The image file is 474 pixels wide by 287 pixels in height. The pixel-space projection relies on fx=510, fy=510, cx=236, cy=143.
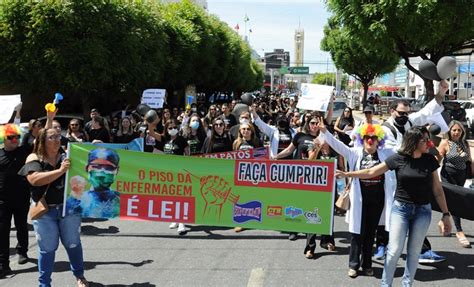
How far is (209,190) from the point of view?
6000mm

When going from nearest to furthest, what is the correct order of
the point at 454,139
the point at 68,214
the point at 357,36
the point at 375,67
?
1. the point at 68,214
2. the point at 454,139
3. the point at 357,36
4. the point at 375,67

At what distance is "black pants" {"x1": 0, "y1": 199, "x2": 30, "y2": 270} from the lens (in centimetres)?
579

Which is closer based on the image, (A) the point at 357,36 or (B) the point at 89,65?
(B) the point at 89,65

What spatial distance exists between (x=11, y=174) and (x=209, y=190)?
2285mm

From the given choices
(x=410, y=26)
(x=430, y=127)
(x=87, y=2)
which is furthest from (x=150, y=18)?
(x=430, y=127)

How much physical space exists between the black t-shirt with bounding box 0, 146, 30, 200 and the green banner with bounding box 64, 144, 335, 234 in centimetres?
90

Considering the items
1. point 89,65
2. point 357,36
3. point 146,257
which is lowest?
point 146,257

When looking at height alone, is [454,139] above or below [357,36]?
below

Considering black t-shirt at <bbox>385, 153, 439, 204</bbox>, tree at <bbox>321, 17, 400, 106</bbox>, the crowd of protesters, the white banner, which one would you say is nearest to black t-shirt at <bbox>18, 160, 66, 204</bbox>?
the crowd of protesters

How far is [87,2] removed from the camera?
1565cm

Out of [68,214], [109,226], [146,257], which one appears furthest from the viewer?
[109,226]

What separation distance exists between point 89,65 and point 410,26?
10.1 m

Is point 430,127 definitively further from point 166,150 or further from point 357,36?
point 357,36

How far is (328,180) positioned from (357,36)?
1301 cm
